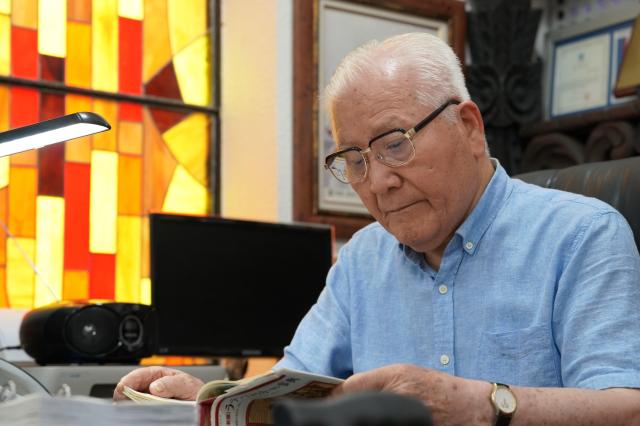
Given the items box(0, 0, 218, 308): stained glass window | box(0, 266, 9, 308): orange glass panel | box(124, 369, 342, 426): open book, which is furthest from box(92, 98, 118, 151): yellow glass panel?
box(124, 369, 342, 426): open book

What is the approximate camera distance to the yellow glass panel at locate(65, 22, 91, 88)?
308 centimetres

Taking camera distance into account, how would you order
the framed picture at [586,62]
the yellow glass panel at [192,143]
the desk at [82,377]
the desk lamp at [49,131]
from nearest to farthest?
the desk lamp at [49,131], the desk at [82,377], the yellow glass panel at [192,143], the framed picture at [586,62]

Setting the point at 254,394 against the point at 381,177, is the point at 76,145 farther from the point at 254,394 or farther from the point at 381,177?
the point at 254,394

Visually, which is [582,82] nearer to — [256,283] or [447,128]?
[256,283]

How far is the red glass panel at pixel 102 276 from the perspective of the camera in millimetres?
3008

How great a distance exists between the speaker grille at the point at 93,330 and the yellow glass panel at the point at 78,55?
1020 millimetres

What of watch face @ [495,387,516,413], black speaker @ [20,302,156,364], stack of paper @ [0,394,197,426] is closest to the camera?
stack of paper @ [0,394,197,426]

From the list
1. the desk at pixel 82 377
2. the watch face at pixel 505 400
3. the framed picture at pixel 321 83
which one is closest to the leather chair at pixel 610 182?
the watch face at pixel 505 400

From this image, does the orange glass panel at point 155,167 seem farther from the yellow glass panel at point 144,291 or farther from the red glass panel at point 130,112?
the yellow glass panel at point 144,291

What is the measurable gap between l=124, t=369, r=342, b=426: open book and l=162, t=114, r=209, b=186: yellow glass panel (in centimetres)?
219

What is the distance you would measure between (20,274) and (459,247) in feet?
5.75

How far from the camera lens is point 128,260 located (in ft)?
10.2

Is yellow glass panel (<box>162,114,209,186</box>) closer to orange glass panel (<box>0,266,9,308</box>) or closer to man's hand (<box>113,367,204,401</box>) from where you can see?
orange glass panel (<box>0,266,9,308</box>)

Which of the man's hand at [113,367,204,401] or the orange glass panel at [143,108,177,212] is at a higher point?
the orange glass panel at [143,108,177,212]
